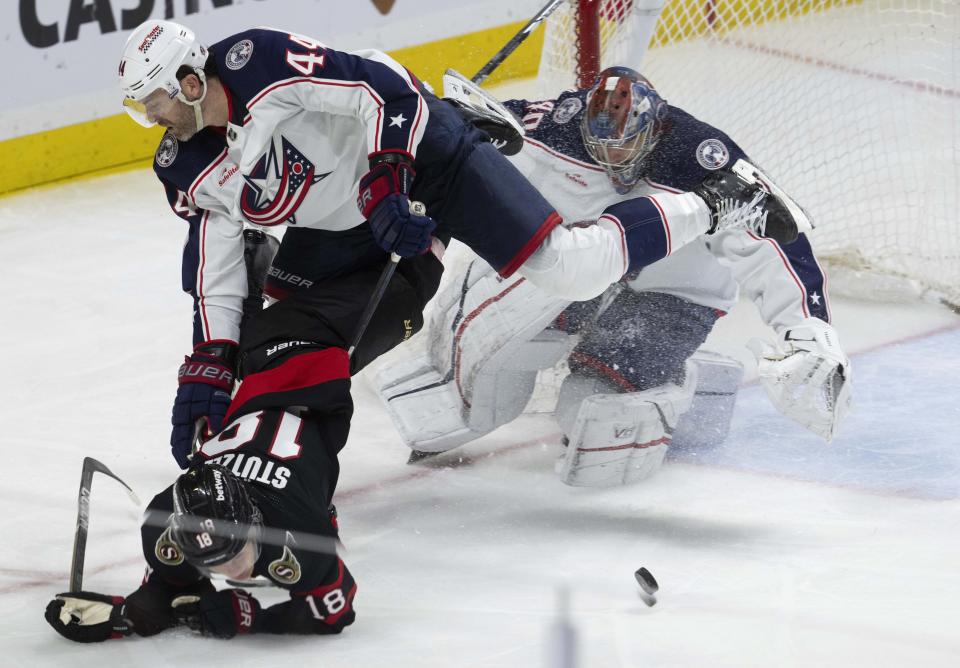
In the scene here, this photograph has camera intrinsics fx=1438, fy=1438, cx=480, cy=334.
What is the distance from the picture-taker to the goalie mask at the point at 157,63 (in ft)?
8.46

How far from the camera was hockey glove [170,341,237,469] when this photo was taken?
2654mm

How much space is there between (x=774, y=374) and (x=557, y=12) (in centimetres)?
163

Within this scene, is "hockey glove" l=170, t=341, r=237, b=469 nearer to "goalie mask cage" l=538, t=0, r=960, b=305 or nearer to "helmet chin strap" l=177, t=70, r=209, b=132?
"helmet chin strap" l=177, t=70, r=209, b=132

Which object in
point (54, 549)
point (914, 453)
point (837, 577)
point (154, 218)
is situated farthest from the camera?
point (154, 218)

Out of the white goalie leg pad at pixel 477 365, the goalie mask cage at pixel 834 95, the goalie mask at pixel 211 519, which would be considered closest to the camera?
the goalie mask at pixel 211 519

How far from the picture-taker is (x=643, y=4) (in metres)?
3.76

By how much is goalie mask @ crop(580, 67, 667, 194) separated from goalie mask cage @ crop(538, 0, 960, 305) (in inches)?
29.7

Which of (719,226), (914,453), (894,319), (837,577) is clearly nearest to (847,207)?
(894,319)

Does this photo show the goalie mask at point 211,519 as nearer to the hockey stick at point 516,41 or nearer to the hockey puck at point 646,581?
the hockey puck at point 646,581

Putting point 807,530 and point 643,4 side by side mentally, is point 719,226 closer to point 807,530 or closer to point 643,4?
point 807,530

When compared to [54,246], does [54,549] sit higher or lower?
higher

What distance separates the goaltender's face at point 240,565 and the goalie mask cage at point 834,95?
1976mm

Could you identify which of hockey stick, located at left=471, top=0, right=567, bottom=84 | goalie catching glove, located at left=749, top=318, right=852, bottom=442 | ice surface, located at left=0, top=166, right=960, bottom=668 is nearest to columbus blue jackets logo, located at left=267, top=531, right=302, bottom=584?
ice surface, located at left=0, top=166, right=960, bottom=668

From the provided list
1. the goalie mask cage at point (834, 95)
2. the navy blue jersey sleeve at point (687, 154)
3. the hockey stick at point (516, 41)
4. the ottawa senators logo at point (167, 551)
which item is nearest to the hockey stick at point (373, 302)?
the ottawa senators logo at point (167, 551)
